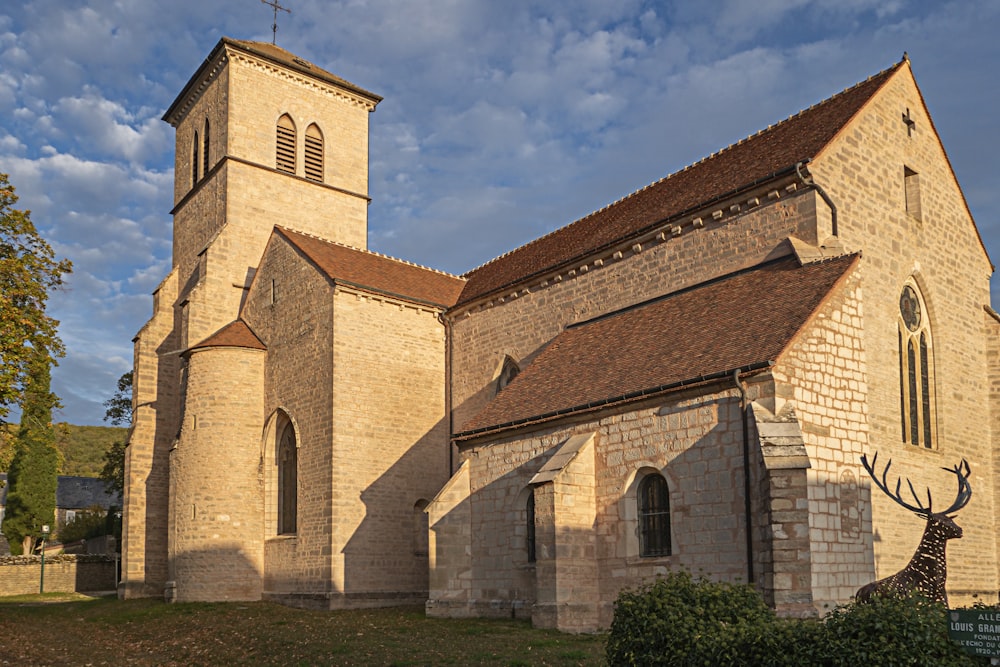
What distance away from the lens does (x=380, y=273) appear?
27.7 m

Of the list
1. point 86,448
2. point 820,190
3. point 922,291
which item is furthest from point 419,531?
point 86,448

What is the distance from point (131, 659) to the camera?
626 inches

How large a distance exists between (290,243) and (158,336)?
7.56m

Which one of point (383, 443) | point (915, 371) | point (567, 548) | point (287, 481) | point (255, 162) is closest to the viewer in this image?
point (567, 548)

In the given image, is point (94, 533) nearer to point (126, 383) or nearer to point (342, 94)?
point (126, 383)

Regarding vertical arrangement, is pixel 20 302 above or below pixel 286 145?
below

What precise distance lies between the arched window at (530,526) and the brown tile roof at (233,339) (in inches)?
456

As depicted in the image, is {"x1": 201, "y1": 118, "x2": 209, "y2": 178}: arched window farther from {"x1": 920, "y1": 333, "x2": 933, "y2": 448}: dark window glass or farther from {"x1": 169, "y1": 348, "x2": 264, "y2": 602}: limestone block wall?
{"x1": 920, "y1": 333, "x2": 933, "y2": 448}: dark window glass

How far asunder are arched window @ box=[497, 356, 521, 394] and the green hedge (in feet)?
49.5

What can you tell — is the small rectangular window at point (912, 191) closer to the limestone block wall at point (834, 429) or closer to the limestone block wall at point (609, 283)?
the limestone block wall at point (609, 283)

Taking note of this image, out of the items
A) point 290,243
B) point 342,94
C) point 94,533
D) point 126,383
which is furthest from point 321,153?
point 94,533

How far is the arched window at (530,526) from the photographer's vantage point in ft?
62.6

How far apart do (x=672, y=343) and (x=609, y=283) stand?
15.7 ft

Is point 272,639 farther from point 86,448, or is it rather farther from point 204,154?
point 86,448
